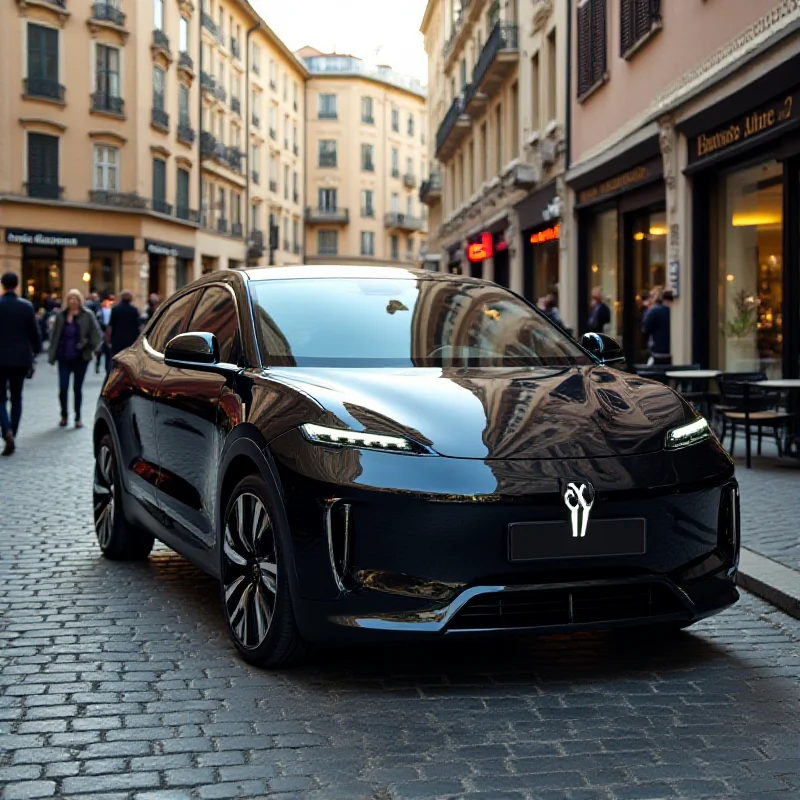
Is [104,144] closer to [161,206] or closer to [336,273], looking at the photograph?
[161,206]

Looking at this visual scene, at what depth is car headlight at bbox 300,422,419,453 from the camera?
4.30m

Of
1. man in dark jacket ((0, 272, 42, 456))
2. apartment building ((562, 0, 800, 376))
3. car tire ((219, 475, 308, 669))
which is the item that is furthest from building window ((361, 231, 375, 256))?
car tire ((219, 475, 308, 669))

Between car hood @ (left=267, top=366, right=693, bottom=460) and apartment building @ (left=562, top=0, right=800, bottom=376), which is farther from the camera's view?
apartment building @ (left=562, top=0, right=800, bottom=376)

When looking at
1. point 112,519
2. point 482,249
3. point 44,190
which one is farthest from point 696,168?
point 44,190

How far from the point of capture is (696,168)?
16469mm

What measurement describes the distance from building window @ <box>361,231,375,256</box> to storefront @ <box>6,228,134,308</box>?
43.6 metres

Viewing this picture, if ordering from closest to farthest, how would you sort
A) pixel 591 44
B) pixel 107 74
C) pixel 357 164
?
1. pixel 591 44
2. pixel 107 74
3. pixel 357 164

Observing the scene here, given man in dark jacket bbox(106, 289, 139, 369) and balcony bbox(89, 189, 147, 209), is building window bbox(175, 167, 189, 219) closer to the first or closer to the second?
balcony bbox(89, 189, 147, 209)

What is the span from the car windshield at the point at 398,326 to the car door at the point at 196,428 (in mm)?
229

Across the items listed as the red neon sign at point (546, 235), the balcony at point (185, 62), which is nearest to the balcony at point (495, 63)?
the red neon sign at point (546, 235)

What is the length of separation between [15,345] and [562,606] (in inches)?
402

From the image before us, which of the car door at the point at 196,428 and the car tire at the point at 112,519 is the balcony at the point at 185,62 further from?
the car door at the point at 196,428

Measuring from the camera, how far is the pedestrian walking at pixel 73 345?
53.7 ft

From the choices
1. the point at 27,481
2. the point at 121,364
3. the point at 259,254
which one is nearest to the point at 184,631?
the point at 121,364
